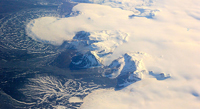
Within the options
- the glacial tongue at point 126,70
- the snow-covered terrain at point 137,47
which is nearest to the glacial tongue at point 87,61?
the snow-covered terrain at point 137,47

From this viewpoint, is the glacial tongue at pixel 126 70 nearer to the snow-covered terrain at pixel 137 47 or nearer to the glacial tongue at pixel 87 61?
the snow-covered terrain at pixel 137 47

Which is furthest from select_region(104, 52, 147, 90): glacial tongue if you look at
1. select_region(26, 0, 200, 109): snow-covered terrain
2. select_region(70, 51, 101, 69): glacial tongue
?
select_region(70, 51, 101, 69): glacial tongue

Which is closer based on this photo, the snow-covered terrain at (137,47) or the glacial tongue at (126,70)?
the snow-covered terrain at (137,47)

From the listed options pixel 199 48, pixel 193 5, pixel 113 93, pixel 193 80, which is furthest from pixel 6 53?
pixel 193 5

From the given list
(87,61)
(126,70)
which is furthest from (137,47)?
(87,61)

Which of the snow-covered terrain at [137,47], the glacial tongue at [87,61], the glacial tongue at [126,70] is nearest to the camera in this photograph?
the snow-covered terrain at [137,47]

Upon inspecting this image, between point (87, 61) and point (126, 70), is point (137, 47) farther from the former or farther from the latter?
point (87, 61)

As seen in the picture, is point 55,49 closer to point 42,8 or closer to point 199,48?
point 42,8

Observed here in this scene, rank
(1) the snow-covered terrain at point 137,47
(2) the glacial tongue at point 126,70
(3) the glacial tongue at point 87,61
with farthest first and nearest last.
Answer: (3) the glacial tongue at point 87,61, (2) the glacial tongue at point 126,70, (1) the snow-covered terrain at point 137,47

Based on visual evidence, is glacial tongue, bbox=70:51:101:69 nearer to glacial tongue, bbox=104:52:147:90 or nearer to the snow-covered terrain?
the snow-covered terrain
